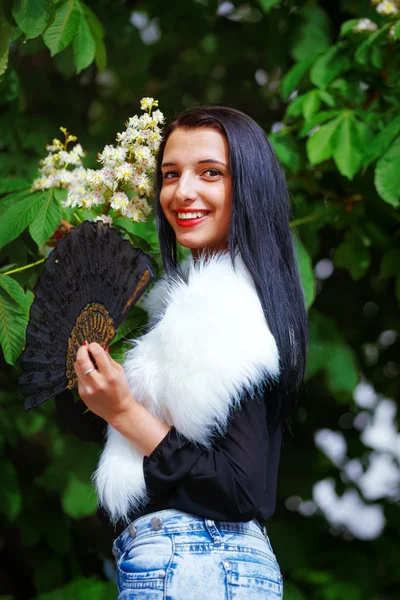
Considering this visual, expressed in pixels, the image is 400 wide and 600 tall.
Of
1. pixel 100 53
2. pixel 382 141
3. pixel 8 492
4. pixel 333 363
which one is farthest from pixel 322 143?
pixel 8 492

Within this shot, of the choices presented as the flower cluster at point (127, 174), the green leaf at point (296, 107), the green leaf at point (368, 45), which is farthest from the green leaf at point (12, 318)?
the green leaf at point (368, 45)

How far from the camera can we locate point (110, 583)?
3.60 metres

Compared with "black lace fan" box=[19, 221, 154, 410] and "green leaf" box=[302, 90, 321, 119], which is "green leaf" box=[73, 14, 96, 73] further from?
"black lace fan" box=[19, 221, 154, 410]

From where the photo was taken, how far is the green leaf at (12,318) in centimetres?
197

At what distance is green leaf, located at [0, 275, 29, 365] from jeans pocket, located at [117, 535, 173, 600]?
0.60 m

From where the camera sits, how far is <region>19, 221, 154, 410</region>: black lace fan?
5.18ft

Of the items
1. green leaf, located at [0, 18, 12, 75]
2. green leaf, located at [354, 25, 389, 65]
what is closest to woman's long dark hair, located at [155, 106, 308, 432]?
green leaf, located at [0, 18, 12, 75]

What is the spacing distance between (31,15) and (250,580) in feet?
4.80

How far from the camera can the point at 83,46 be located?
255 cm

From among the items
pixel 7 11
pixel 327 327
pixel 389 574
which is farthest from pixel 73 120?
pixel 389 574

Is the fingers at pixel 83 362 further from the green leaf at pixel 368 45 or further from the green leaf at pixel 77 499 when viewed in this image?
the green leaf at pixel 77 499

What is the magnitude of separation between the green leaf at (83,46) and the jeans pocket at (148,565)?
156cm

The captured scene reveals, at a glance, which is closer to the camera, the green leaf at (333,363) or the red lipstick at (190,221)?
the red lipstick at (190,221)

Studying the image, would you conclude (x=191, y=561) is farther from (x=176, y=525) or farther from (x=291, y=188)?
(x=291, y=188)
